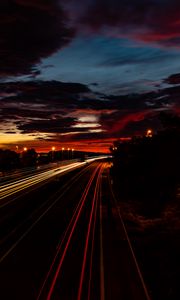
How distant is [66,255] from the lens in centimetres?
2280

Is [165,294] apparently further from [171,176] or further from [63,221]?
[171,176]

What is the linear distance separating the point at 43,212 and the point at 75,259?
18032 mm

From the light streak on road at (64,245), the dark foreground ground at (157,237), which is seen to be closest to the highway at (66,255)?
the light streak on road at (64,245)

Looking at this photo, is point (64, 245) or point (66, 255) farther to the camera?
point (64, 245)

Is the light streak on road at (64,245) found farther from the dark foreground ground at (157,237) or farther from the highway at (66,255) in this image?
the dark foreground ground at (157,237)

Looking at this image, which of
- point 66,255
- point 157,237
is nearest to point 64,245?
point 66,255

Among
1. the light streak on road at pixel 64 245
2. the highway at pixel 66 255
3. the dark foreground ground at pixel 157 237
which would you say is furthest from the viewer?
the dark foreground ground at pixel 157 237

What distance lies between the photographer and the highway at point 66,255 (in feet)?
55.5

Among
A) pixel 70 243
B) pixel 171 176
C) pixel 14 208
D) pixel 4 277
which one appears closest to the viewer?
pixel 4 277

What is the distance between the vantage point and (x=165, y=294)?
54.1 ft

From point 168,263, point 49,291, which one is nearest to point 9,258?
point 49,291

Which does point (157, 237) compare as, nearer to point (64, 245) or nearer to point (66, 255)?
point (64, 245)

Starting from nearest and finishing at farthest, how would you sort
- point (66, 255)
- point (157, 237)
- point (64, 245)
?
point (66, 255) < point (64, 245) < point (157, 237)

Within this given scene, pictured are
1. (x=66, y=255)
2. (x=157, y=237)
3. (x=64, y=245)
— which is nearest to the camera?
(x=66, y=255)
